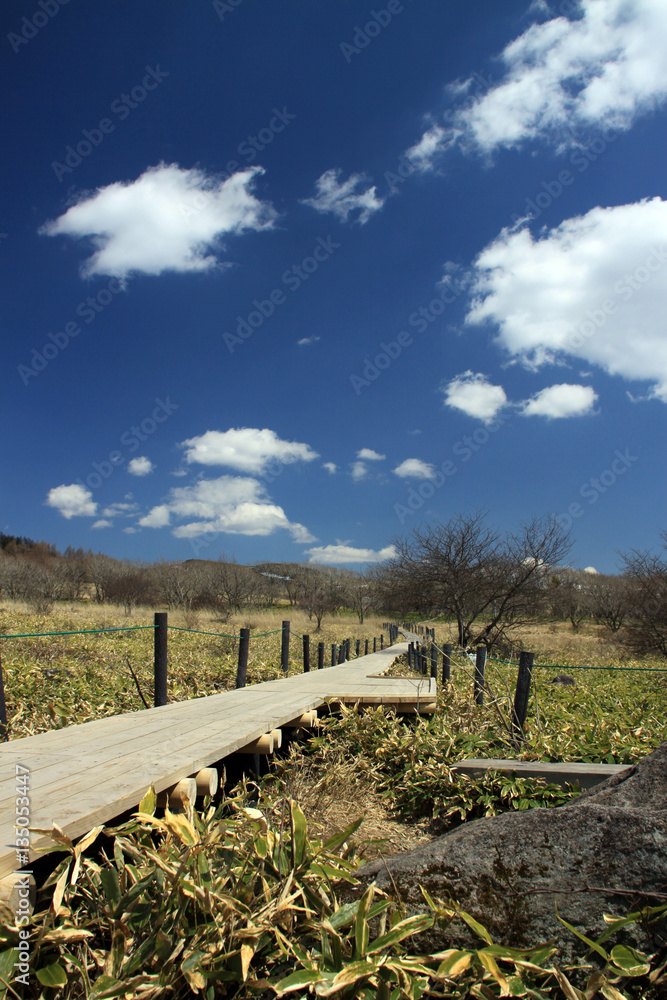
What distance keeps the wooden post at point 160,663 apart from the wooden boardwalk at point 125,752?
0.44 m

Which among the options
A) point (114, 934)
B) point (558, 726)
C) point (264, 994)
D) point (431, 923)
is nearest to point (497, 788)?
point (558, 726)

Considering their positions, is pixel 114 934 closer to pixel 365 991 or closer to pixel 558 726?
pixel 365 991

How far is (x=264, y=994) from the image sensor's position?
5.36 feet

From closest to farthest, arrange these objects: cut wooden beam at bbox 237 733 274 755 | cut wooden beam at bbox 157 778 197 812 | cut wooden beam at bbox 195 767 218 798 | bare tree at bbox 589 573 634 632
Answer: cut wooden beam at bbox 157 778 197 812 → cut wooden beam at bbox 195 767 218 798 → cut wooden beam at bbox 237 733 274 755 → bare tree at bbox 589 573 634 632

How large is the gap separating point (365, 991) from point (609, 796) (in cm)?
149

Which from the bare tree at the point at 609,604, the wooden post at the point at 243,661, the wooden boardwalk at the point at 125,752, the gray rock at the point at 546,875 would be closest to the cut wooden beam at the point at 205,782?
the wooden boardwalk at the point at 125,752

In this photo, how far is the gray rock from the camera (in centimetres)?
176

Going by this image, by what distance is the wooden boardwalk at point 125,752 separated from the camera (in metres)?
2.36

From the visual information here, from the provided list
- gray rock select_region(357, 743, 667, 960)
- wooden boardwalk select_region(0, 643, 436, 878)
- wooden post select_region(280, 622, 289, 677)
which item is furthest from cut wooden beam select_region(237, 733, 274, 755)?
wooden post select_region(280, 622, 289, 677)

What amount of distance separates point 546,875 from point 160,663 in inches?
204

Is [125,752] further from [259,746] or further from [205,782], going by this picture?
[259,746]

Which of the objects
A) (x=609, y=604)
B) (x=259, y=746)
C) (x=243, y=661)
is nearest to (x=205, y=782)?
(x=259, y=746)

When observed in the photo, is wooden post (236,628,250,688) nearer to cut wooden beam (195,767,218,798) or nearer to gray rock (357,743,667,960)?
cut wooden beam (195,767,218,798)

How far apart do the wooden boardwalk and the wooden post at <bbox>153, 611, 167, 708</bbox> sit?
44 centimetres
